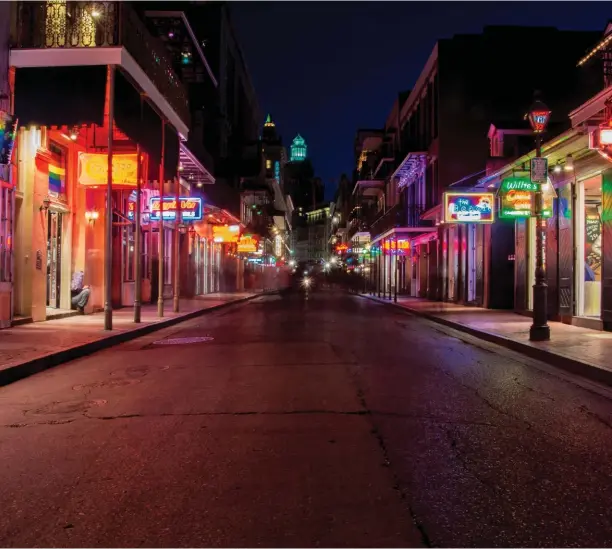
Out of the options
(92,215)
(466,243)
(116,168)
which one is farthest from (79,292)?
(466,243)

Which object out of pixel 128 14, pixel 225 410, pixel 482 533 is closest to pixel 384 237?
pixel 128 14

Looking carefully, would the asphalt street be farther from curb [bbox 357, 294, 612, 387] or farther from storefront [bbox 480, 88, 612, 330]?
storefront [bbox 480, 88, 612, 330]

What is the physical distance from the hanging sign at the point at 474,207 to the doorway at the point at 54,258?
13441mm

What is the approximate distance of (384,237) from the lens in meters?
44.5

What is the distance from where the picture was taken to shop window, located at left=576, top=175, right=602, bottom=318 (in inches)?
701

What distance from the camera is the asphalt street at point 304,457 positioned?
152 inches

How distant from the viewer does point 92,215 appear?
20750 mm

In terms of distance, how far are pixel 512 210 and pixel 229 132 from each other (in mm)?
40136

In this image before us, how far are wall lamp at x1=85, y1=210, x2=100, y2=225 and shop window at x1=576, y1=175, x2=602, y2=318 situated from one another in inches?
577

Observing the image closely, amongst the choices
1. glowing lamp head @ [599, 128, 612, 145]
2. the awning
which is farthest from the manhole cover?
the awning

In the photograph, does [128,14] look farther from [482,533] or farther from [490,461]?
[482,533]

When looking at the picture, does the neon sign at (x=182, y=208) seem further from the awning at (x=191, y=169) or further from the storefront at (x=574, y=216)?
the storefront at (x=574, y=216)

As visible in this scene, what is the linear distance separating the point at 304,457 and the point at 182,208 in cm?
2009

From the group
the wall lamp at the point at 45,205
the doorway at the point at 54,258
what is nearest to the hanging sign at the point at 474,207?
the doorway at the point at 54,258
